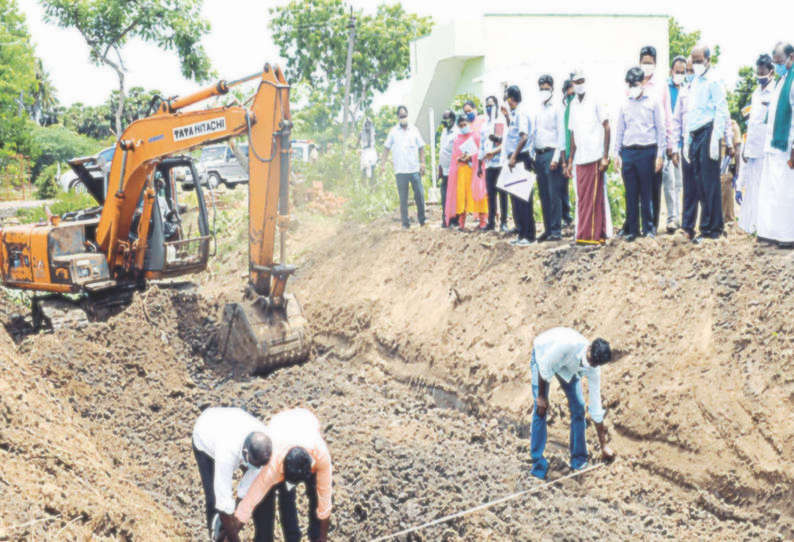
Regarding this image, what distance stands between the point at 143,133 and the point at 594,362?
21.5ft

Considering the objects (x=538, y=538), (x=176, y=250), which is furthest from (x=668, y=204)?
(x=176, y=250)

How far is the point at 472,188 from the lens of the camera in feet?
37.9

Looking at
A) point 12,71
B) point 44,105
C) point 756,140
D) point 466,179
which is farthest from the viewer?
point 44,105

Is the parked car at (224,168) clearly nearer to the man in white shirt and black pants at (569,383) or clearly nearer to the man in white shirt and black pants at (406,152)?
the man in white shirt and black pants at (406,152)

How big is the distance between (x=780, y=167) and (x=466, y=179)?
5.15 m

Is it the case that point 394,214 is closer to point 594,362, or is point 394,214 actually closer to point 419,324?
point 419,324

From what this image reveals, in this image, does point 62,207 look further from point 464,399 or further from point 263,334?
point 464,399

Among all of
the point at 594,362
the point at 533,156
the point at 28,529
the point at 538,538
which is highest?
the point at 533,156

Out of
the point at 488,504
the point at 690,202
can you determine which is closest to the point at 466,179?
the point at 690,202

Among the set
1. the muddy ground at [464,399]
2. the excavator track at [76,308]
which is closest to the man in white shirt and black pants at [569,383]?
the muddy ground at [464,399]

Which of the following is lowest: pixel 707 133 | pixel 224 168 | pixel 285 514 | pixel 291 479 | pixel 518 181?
pixel 285 514

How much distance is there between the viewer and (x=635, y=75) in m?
8.20

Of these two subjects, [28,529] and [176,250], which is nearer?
[28,529]

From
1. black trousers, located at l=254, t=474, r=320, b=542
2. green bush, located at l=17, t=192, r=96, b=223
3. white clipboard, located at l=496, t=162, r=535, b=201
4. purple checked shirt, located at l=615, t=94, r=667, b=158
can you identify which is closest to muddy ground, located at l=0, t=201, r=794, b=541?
white clipboard, located at l=496, t=162, r=535, b=201
